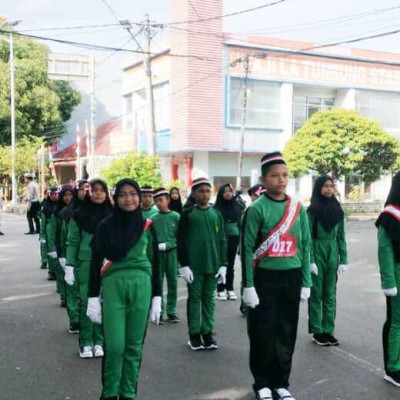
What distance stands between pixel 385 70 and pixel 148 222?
3340 cm

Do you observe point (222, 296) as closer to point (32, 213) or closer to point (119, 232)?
point (119, 232)

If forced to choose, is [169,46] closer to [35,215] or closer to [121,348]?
[35,215]

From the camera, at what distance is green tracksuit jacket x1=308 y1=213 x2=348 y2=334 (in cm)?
650

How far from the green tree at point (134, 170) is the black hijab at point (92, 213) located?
46.4ft

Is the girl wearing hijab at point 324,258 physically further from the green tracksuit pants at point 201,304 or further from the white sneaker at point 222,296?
the white sneaker at point 222,296

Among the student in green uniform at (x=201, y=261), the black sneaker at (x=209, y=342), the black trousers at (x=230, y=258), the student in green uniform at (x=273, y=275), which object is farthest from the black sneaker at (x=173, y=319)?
the student in green uniform at (x=273, y=275)

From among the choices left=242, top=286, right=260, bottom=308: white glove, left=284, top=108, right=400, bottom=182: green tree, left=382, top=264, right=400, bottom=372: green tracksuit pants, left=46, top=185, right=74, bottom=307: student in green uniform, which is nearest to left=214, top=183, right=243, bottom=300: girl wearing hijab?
left=46, top=185, right=74, bottom=307: student in green uniform

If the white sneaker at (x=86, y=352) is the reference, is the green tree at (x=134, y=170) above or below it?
above

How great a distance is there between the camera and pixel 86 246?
5965mm

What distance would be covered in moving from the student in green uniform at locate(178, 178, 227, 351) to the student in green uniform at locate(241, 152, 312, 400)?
5.16 ft

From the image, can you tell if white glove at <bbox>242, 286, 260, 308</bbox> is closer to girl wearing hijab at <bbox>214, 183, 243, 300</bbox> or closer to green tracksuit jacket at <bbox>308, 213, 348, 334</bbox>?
green tracksuit jacket at <bbox>308, 213, 348, 334</bbox>

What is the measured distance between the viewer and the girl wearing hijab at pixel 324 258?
6.48 meters

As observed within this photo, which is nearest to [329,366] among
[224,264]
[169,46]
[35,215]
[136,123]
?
[224,264]

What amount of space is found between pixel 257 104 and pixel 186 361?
88.4ft
